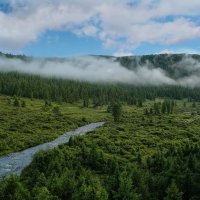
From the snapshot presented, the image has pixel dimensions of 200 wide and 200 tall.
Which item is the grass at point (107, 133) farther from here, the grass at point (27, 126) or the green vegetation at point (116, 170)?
the green vegetation at point (116, 170)

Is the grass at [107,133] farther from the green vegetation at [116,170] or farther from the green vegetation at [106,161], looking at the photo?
the green vegetation at [116,170]

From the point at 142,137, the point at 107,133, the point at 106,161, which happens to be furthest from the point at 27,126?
the point at 106,161

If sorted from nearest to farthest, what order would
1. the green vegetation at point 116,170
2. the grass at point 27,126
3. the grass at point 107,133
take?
1. the green vegetation at point 116,170
2. the grass at point 107,133
3. the grass at point 27,126

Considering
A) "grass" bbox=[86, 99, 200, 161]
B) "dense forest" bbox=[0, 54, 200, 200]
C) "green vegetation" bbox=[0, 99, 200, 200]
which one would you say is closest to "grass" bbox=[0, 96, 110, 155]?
"dense forest" bbox=[0, 54, 200, 200]

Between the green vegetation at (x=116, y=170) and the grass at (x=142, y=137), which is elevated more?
the green vegetation at (x=116, y=170)

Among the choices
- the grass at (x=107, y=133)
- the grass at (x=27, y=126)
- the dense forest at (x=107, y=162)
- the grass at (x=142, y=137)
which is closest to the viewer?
the dense forest at (x=107, y=162)

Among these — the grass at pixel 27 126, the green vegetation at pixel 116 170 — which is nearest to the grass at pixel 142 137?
the green vegetation at pixel 116 170

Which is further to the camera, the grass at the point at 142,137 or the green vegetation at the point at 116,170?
the grass at the point at 142,137

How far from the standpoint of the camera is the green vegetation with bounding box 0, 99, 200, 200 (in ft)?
163

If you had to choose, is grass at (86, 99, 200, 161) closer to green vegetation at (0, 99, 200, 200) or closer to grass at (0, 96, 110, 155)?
green vegetation at (0, 99, 200, 200)

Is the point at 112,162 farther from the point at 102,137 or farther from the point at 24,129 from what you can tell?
the point at 24,129

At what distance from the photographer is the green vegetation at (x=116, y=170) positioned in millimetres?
49688

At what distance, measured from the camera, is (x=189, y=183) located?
55312 mm

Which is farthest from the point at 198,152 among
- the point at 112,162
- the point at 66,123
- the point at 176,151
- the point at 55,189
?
the point at 66,123
